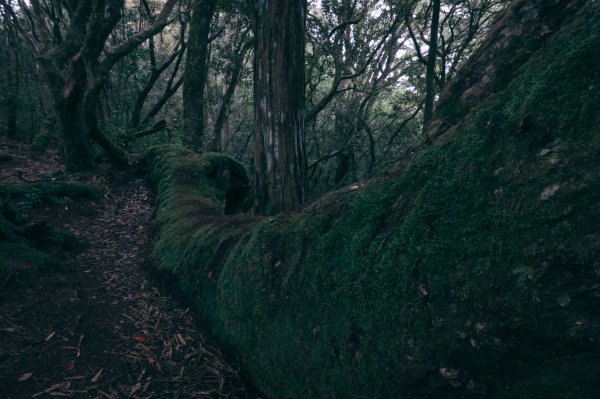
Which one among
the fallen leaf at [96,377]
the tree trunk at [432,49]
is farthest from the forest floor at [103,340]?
the tree trunk at [432,49]

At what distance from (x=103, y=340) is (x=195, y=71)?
9.64 meters

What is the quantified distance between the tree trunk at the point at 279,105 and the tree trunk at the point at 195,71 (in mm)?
7044

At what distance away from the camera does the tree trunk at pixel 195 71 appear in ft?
36.4

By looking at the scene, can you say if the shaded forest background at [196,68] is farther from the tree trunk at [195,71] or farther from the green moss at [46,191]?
the green moss at [46,191]

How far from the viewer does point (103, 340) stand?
3266 millimetres

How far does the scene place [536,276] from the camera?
3.68 ft

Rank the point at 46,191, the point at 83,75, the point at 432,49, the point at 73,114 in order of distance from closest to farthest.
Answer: the point at 46,191, the point at 432,49, the point at 83,75, the point at 73,114

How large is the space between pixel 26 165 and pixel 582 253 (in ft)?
38.4

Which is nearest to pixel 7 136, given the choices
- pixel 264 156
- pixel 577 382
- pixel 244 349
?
pixel 264 156

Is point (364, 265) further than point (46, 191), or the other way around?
point (46, 191)

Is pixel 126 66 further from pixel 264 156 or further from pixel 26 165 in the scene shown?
pixel 264 156

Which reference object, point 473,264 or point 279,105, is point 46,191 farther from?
point 473,264

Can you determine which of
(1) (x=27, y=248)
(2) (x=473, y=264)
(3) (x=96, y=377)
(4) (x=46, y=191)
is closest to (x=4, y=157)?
(4) (x=46, y=191)

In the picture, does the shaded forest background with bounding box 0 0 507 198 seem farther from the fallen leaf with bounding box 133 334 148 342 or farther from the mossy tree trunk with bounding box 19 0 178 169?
the fallen leaf with bounding box 133 334 148 342
